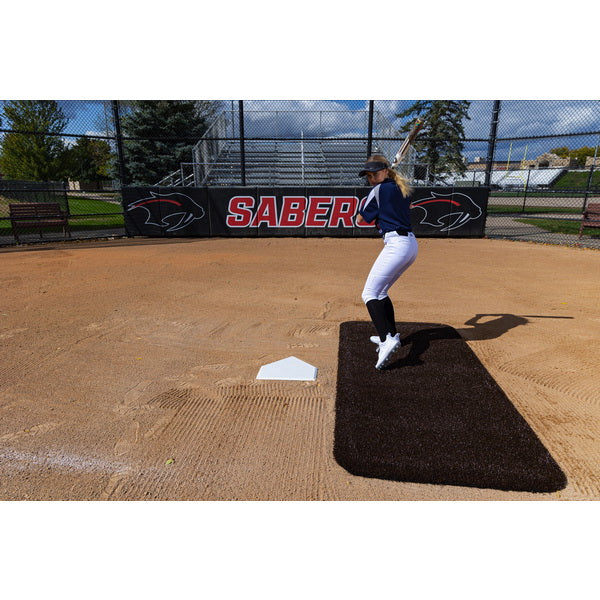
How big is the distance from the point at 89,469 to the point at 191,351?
191 centimetres

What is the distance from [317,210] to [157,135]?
15580mm

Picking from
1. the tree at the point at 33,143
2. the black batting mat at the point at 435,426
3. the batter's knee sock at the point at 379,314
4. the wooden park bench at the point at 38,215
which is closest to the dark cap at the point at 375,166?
the batter's knee sock at the point at 379,314

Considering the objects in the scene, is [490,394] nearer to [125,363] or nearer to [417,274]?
[125,363]

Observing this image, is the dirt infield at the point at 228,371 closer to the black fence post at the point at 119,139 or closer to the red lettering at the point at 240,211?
the red lettering at the point at 240,211

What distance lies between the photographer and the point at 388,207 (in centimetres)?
379

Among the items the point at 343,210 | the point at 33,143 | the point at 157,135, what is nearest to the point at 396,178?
the point at 343,210

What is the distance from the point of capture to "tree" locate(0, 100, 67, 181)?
2402 cm

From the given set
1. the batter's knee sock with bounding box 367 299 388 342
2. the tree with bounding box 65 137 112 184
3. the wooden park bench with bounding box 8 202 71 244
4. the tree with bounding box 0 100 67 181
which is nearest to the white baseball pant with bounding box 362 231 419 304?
the batter's knee sock with bounding box 367 299 388 342

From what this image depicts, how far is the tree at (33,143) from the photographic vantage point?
78.8 feet

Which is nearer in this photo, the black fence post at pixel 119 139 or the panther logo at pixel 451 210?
the black fence post at pixel 119 139

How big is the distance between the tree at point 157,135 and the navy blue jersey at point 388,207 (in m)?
22.0

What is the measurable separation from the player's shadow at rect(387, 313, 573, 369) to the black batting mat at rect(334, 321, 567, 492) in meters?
0.03

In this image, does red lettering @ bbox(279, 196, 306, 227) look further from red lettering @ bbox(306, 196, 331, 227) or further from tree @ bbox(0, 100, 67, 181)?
tree @ bbox(0, 100, 67, 181)

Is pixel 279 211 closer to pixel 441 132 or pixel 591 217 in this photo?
pixel 591 217
